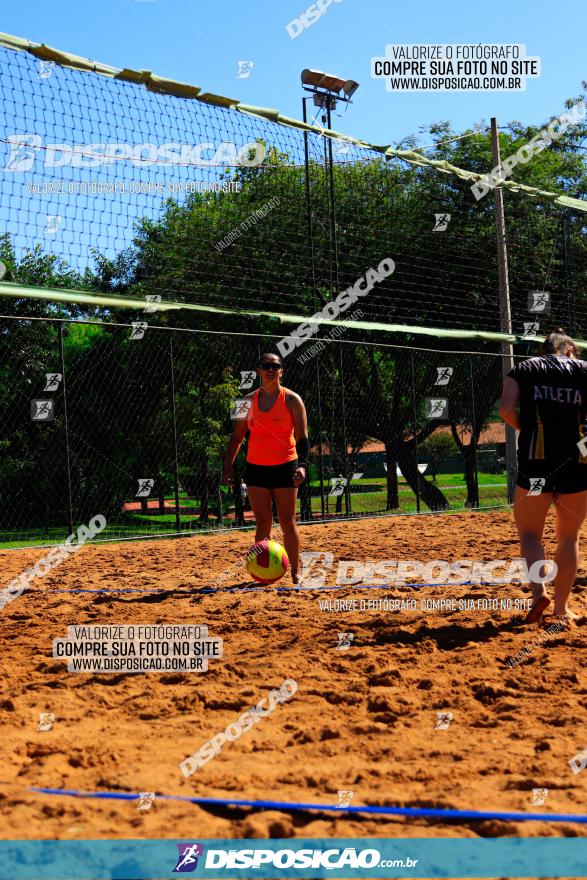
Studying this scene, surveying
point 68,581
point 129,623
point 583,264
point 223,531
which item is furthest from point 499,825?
point 583,264

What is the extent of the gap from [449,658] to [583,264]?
21.1 meters

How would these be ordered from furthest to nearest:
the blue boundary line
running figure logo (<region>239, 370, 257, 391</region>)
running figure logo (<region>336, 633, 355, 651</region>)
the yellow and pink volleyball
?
running figure logo (<region>239, 370, 257, 391</region>) → the yellow and pink volleyball → running figure logo (<region>336, 633, 355, 651</region>) → the blue boundary line

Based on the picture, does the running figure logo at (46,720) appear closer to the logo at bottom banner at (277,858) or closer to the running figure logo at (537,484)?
the logo at bottom banner at (277,858)

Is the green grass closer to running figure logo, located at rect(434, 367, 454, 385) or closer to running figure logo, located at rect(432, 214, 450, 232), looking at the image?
running figure logo, located at rect(434, 367, 454, 385)

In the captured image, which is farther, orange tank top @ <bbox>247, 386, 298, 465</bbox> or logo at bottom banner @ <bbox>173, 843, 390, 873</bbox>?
orange tank top @ <bbox>247, 386, 298, 465</bbox>

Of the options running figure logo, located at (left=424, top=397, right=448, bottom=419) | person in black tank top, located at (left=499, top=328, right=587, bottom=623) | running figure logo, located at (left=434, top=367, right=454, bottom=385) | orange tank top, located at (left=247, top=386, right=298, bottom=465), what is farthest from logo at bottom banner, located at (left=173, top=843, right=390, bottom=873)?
running figure logo, located at (left=434, top=367, right=454, bottom=385)

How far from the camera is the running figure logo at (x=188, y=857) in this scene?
7.88ft

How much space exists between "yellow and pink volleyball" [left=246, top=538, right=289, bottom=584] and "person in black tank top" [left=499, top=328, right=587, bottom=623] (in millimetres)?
1802

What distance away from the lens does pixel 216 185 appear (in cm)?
1174

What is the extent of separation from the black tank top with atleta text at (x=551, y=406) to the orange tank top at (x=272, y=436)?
7.31 feet

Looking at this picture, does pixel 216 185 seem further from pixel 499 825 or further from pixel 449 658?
pixel 499 825

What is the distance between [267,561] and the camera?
6.41 metres

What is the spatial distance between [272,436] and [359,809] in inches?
176

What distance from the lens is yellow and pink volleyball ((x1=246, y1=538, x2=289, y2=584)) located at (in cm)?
641
